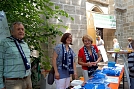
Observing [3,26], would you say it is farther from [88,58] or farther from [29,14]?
[88,58]

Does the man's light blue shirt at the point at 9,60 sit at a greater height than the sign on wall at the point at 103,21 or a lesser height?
lesser

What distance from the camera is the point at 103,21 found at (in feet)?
29.5

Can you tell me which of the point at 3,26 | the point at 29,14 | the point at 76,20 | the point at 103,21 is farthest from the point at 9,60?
the point at 103,21

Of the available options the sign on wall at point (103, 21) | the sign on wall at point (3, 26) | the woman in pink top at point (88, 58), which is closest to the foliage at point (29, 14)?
the sign on wall at point (3, 26)

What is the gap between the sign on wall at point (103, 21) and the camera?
8.57m

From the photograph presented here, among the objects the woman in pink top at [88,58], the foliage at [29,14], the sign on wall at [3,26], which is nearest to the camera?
the sign on wall at [3,26]

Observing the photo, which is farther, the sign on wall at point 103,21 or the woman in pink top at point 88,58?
the sign on wall at point 103,21

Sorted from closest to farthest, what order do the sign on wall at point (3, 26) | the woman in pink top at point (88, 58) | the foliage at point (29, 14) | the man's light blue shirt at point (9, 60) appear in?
the man's light blue shirt at point (9, 60)
the sign on wall at point (3, 26)
the foliage at point (29, 14)
the woman in pink top at point (88, 58)

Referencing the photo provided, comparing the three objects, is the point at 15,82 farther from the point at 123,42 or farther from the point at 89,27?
the point at 123,42

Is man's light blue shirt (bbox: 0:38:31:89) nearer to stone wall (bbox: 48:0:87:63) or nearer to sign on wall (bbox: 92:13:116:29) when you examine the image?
stone wall (bbox: 48:0:87:63)

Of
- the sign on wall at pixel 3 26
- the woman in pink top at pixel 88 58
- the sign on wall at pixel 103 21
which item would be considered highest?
the sign on wall at pixel 103 21

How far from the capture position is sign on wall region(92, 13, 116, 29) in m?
8.57

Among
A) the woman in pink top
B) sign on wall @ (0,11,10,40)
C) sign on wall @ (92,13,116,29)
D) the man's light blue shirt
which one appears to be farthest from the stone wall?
sign on wall @ (92,13,116,29)

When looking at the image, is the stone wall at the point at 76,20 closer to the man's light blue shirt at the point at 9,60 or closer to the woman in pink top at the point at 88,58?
the woman in pink top at the point at 88,58
